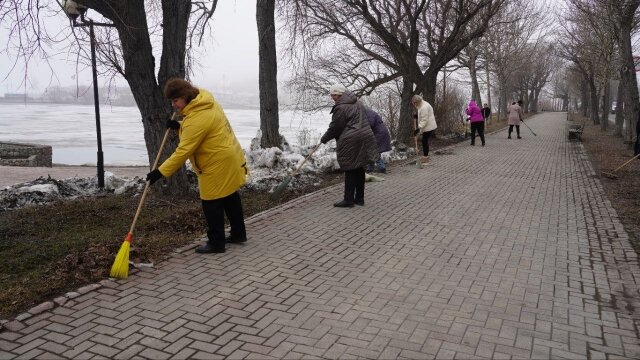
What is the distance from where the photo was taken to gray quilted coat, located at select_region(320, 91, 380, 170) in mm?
7023

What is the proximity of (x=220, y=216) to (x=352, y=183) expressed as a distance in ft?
8.67

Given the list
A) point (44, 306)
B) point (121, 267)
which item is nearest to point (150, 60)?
point (121, 267)

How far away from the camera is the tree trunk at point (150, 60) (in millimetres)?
7020

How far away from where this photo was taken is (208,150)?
4.86m

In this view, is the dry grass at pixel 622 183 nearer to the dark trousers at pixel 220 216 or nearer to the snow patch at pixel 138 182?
the dark trousers at pixel 220 216

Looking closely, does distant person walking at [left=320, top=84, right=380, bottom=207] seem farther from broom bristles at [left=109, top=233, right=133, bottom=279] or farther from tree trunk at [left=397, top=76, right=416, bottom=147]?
tree trunk at [left=397, top=76, right=416, bottom=147]

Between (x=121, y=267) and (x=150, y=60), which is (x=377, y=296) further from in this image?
(x=150, y=60)

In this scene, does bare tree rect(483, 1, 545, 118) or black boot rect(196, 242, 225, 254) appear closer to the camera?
black boot rect(196, 242, 225, 254)

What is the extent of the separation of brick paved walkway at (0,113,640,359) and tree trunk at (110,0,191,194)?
2.25 meters

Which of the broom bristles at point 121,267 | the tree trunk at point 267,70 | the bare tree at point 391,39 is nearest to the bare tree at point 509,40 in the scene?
the bare tree at point 391,39

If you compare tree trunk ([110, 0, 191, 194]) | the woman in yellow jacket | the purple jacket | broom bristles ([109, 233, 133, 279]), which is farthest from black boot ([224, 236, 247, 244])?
the purple jacket

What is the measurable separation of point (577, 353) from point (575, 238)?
9.64 feet

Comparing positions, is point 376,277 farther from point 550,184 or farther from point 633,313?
point 550,184

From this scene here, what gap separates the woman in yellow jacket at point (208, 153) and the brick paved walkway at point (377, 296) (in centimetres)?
53
